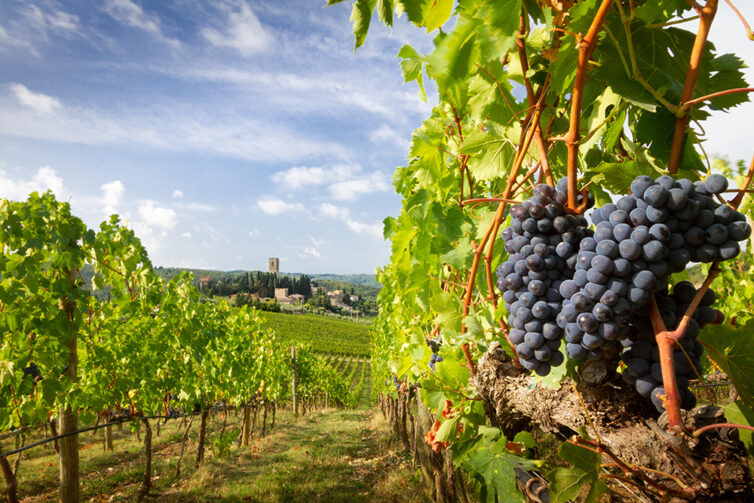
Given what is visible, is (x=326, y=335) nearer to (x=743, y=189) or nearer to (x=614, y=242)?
(x=614, y=242)

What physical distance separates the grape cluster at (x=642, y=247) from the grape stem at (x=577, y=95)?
0.14 metres

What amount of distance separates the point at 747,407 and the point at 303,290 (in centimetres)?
15636

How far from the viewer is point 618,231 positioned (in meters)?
0.77

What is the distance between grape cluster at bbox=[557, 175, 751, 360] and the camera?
2.38ft

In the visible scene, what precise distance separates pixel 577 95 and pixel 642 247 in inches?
14.1

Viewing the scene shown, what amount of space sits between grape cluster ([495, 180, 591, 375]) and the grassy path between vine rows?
711cm

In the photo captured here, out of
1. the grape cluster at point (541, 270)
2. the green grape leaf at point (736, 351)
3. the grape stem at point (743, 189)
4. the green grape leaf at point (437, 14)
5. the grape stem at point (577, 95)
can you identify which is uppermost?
the green grape leaf at point (437, 14)

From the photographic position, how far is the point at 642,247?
2.46ft

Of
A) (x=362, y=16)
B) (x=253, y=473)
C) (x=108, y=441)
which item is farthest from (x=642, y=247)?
(x=108, y=441)

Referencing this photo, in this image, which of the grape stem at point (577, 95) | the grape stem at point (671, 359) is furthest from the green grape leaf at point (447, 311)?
the grape stem at point (671, 359)

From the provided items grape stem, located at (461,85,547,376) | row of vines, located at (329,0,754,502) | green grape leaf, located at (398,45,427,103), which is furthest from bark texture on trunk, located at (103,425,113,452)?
green grape leaf, located at (398,45,427,103)

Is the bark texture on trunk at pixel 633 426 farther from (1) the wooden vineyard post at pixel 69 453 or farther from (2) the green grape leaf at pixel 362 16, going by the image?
(1) the wooden vineyard post at pixel 69 453

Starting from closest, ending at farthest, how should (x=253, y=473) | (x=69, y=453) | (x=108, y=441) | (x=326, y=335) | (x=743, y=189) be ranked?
(x=743, y=189)
(x=69, y=453)
(x=253, y=473)
(x=108, y=441)
(x=326, y=335)

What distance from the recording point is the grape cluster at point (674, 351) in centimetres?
77
